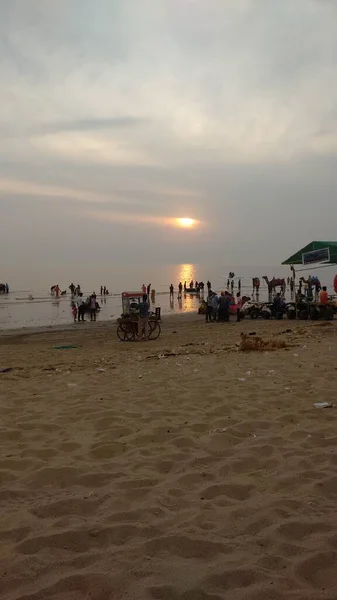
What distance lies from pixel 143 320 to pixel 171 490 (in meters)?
12.3

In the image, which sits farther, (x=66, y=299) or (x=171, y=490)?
(x=66, y=299)

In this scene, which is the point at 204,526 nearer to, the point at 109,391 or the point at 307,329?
the point at 109,391

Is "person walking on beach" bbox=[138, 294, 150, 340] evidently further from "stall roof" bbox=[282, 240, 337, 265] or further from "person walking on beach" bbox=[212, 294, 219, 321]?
"person walking on beach" bbox=[212, 294, 219, 321]

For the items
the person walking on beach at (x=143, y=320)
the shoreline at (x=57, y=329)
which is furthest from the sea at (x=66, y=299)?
the person walking on beach at (x=143, y=320)

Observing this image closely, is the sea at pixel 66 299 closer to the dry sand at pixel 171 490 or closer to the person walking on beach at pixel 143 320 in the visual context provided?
the person walking on beach at pixel 143 320

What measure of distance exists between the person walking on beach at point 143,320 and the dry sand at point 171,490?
8.32 metres

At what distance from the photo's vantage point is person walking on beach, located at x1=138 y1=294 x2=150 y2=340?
622 inches

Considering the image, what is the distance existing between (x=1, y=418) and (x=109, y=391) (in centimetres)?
182

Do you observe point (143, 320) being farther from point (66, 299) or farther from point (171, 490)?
point (66, 299)

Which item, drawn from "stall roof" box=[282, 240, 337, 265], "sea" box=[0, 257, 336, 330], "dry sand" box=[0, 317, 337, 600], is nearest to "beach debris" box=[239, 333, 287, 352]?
"dry sand" box=[0, 317, 337, 600]

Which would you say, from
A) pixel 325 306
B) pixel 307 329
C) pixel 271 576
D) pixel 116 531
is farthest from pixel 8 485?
pixel 325 306

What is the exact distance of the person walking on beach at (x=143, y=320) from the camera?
15.8 meters

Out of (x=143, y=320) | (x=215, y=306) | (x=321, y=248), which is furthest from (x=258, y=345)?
(x=215, y=306)

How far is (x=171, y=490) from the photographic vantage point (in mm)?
3676
